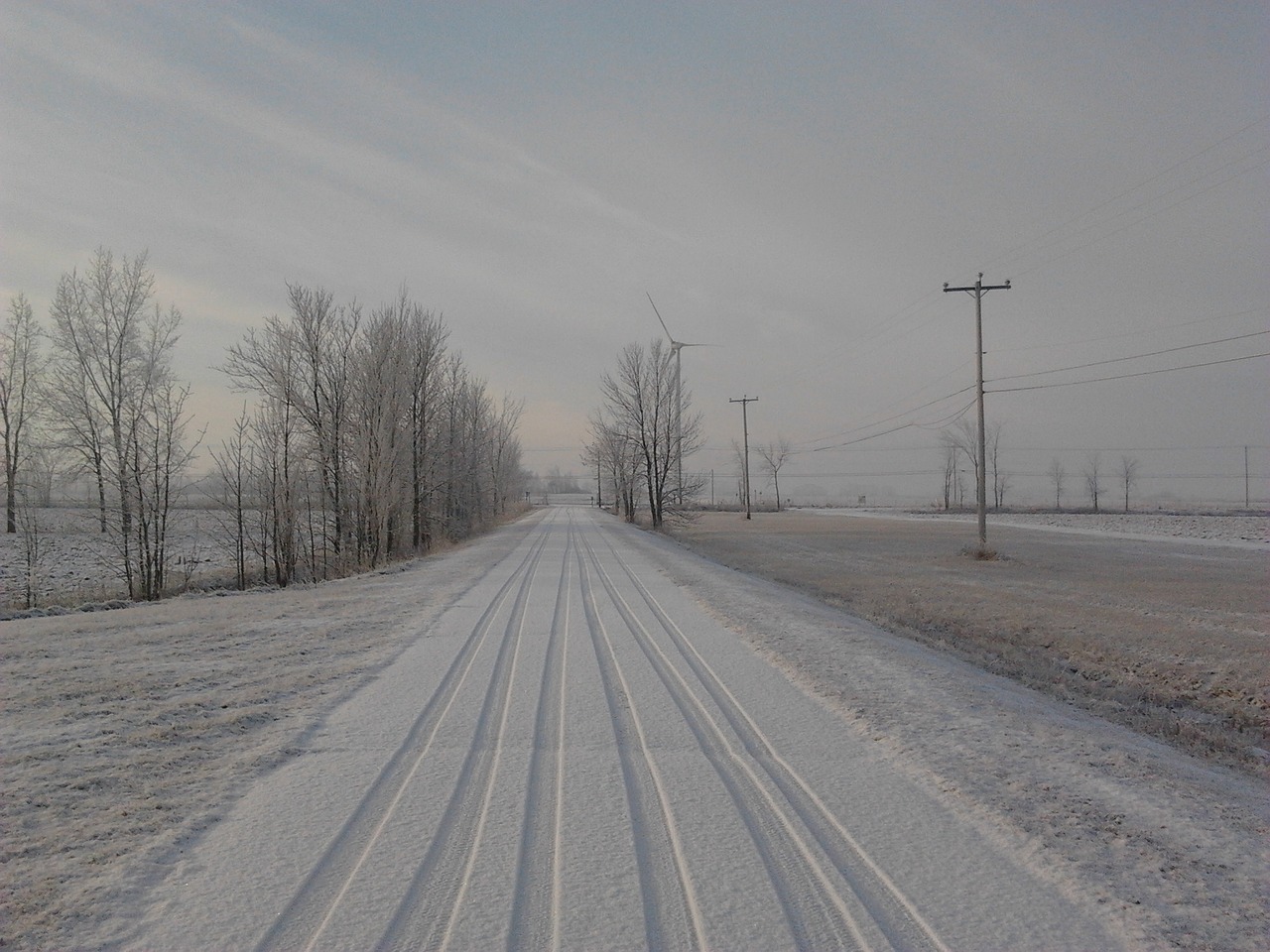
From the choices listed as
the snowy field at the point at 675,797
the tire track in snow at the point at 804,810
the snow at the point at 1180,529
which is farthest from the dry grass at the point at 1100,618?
the snow at the point at 1180,529

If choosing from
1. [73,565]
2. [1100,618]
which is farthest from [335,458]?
[1100,618]

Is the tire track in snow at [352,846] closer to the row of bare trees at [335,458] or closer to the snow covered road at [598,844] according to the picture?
the snow covered road at [598,844]

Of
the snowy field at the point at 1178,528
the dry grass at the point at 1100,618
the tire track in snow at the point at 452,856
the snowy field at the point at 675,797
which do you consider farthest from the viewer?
the snowy field at the point at 1178,528

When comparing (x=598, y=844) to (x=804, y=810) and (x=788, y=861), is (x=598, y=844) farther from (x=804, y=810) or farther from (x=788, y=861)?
(x=804, y=810)

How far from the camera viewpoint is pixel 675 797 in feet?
15.1

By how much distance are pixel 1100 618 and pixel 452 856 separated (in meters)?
14.4

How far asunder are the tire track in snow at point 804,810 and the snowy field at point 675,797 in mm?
36

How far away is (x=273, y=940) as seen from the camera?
10.1 feet

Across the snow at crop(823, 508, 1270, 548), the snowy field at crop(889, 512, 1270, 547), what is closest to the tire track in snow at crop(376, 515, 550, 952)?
the snow at crop(823, 508, 1270, 548)

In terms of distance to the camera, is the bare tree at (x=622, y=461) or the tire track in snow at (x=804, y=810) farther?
the bare tree at (x=622, y=461)

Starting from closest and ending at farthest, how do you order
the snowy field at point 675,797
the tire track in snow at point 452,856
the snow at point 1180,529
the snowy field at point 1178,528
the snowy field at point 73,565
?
the tire track in snow at point 452,856
the snowy field at point 675,797
the snowy field at point 73,565
the snow at point 1180,529
the snowy field at point 1178,528

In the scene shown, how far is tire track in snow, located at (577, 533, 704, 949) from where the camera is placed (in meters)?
3.17

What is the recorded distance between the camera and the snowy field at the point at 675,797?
3.33 m

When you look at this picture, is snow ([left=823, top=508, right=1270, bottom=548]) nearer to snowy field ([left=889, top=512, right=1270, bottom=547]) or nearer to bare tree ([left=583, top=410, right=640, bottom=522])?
snowy field ([left=889, top=512, right=1270, bottom=547])
